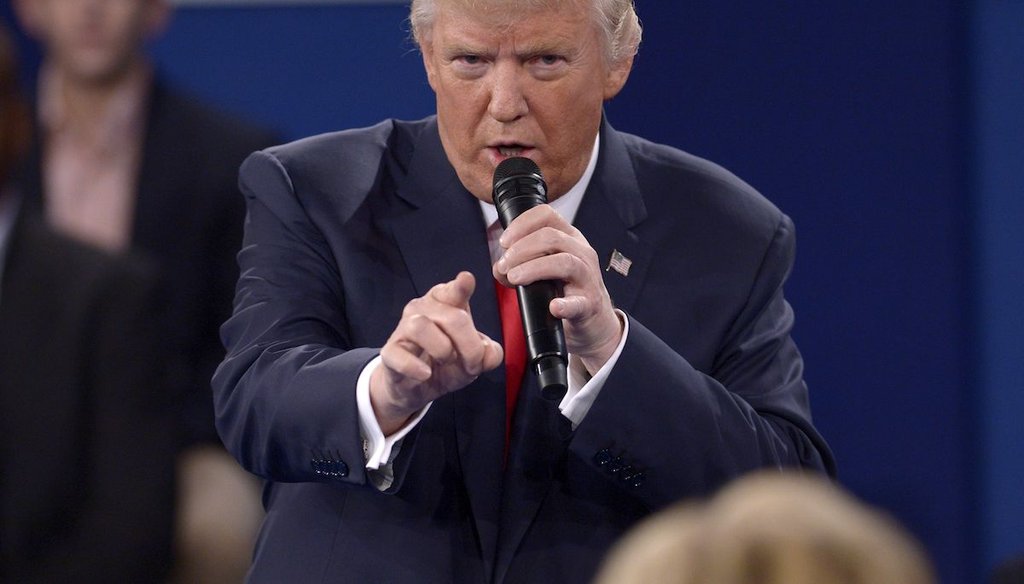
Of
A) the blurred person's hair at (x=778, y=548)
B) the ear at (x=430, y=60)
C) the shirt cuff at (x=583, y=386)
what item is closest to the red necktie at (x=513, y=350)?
the shirt cuff at (x=583, y=386)

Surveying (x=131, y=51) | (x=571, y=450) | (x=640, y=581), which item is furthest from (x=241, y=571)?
(x=640, y=581)

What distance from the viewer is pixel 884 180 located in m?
3.33

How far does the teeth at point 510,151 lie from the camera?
2.05 meters

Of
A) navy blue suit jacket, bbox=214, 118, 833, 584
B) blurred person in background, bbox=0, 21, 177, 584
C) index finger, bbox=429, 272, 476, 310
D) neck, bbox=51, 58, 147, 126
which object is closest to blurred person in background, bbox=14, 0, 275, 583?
neck, bbox=51, 58, 147, 126

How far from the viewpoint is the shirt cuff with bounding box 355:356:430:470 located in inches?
73.2

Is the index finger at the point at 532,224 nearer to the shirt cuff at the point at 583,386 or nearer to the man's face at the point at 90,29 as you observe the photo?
the shirt cuff at the point at 583,386

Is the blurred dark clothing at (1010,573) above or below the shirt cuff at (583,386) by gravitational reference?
below

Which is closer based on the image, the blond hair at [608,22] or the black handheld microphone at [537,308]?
the black handheld microphone at [537,308]

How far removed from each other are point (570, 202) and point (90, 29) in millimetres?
1672

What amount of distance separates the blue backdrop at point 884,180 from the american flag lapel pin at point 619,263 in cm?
124

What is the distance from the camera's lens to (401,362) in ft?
5.62

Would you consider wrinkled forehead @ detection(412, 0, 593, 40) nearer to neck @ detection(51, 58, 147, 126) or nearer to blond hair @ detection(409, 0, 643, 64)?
blond hair @ detection(409, 0, 643, 64)

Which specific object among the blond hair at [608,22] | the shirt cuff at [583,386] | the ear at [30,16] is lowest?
the shirt cuff at [583,386]

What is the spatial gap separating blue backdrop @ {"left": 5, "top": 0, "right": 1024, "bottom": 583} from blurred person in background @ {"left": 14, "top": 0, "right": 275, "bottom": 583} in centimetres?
30
